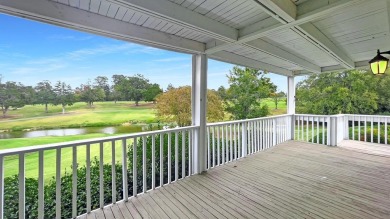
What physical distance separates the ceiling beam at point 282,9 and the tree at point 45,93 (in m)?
2.45

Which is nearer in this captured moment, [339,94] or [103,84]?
[103,84]

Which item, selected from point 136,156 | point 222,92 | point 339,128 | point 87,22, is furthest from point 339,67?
point 87,22

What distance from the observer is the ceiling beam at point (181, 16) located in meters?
1.94

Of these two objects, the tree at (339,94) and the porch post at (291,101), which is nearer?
the porch post at (291,101)

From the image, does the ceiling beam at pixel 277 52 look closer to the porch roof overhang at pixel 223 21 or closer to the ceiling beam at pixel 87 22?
the porch roof overhang at pixel 223 21

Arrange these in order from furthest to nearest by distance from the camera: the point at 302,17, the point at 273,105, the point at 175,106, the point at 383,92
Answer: the point at 383,92 → the point at 273,105 → the point at 175,106 → the point at 302,17

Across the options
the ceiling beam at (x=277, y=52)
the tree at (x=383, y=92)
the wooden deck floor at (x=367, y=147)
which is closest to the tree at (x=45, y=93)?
the ceiling beam at (x=277, y=52)

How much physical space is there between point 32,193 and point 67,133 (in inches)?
31.5

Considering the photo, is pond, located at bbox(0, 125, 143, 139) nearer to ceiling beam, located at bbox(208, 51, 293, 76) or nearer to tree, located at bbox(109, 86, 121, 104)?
tree, located at bbox(109, 86, 121, 104)

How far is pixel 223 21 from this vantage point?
264cm

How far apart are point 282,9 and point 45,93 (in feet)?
9.05

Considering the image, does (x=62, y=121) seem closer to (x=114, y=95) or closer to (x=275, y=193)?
(x=114, y=95)

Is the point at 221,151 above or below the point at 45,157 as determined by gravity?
below

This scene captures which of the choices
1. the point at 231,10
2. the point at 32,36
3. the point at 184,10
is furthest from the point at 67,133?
the point at 231,10
